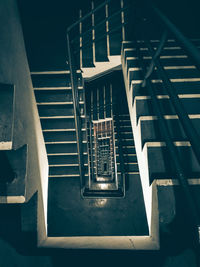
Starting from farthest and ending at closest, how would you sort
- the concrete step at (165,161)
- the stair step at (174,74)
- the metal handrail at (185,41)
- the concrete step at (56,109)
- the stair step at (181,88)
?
the concrete step at (56,109) < the stair step at (174,74) < the stair step at (181,88) < the concrete step at (165,161) < the metal handrail at (185,41)

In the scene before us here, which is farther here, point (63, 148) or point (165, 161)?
point (63, 148)

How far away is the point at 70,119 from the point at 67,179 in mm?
1486

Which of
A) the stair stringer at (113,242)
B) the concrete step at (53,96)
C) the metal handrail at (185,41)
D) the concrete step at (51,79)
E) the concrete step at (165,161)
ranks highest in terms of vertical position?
the concrete step at (51,79)

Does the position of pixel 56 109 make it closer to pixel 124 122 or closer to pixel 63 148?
pixel 63 148

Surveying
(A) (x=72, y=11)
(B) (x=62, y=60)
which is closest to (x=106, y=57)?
(B) (x=62, y=60)

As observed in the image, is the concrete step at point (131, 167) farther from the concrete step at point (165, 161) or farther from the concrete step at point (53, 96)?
the concrete step at point (165, 161)

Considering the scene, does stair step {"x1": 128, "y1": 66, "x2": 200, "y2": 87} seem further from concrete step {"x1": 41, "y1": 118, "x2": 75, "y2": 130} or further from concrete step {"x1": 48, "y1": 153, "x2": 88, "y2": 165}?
concrete step {"x1": 48, "y1": 153, "x2": 88, "y2": 165}

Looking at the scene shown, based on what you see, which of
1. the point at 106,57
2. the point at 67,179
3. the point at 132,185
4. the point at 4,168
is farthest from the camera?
the point at 132,185

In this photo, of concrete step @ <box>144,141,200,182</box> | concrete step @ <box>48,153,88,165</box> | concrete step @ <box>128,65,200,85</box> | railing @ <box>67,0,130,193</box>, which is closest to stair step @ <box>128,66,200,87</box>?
concrete step @ <box>128,65,200,85</box>

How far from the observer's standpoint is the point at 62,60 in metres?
2.59

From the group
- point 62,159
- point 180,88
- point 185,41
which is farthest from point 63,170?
point 185,41

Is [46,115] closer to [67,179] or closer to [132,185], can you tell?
[67,179]

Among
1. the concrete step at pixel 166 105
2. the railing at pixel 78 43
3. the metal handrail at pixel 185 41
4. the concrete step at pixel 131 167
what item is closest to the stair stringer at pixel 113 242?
the concrete step at pixel 166 105

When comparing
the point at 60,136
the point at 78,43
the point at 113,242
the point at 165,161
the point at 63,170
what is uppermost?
the point at 78,43
